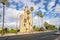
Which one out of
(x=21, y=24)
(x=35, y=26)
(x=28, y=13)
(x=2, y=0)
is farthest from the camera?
(x=35, y=26)

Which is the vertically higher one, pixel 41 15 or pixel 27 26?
pixel 41 15

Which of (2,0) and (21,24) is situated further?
(21,24)

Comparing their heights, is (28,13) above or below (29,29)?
above

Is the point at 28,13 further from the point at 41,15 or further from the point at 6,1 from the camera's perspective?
the point at 6,1

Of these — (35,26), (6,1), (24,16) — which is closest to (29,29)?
(24,16)

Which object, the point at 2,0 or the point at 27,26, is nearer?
the point at 2,0

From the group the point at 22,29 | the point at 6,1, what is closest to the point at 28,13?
the point at 22,29

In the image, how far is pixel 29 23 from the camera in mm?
137875

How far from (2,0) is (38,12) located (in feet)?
236

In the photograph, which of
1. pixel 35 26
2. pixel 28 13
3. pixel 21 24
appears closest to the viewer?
pixel 28 13

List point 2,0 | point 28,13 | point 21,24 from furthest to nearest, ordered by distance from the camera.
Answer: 1. point 21,24
2. point 28,13
3. point 2,0

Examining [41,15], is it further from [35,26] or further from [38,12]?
[35,26]

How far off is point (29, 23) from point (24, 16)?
8747 millimetres

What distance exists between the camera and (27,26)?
13575 cm
